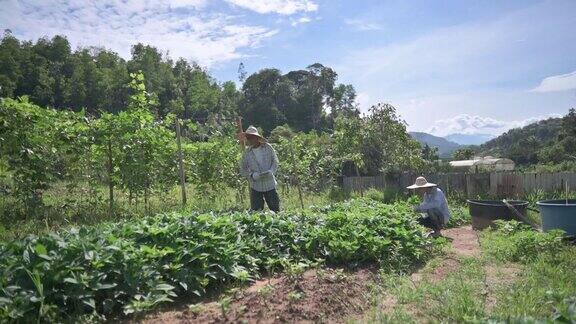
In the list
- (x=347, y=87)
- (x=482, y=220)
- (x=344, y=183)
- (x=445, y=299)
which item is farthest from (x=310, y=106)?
(x=445, y=299)

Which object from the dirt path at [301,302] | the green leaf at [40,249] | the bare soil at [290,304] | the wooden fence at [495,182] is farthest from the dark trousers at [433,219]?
the wooden fence at [495,182]

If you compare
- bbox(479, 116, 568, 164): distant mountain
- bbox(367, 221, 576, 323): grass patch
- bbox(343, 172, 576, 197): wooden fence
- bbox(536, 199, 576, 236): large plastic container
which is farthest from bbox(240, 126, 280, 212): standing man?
bbox(479, 116, 568, 164): distant mountain

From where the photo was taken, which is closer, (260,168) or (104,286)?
(104,286)

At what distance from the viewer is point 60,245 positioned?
3096 millimetres

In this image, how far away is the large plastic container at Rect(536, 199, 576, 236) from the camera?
5.77 m

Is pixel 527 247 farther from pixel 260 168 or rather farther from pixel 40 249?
pixel 40 249

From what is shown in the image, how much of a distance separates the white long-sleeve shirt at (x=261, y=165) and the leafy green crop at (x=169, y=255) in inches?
59.4

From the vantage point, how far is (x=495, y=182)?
13.0m

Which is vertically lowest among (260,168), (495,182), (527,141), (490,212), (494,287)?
(494,287)

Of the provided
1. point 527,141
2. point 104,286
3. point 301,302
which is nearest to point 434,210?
point 301,302

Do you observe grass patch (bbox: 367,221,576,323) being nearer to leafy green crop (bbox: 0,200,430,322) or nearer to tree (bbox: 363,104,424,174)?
leafy green crop (bbox: 0,200,430,322)

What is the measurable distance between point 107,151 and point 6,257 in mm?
4796

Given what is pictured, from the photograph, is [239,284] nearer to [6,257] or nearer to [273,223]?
[273,223]

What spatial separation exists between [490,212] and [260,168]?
404 centimetres
